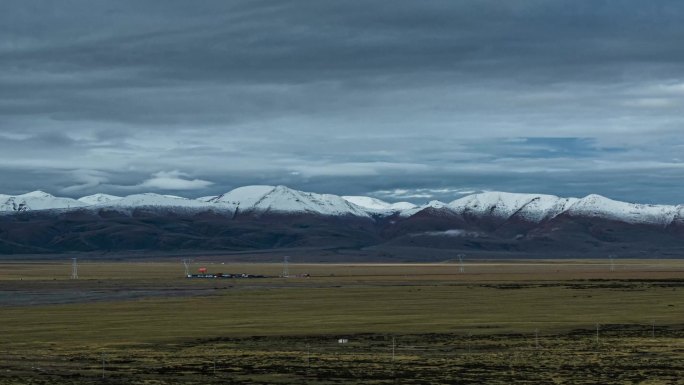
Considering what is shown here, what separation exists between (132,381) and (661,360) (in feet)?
83.8

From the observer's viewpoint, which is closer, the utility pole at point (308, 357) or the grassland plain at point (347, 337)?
the grassland plain at point (347, 337)

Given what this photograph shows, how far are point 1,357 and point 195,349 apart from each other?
10.6 metres

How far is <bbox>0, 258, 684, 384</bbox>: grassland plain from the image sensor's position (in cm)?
4956

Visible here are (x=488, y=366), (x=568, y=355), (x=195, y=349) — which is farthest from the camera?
(x=195, y=349)

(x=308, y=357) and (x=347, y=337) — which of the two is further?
(x=347, y=337)

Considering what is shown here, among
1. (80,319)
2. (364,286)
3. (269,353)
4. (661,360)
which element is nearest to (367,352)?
(269,353)

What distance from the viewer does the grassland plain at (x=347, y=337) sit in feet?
163

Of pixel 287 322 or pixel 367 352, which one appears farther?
pixel 287 322

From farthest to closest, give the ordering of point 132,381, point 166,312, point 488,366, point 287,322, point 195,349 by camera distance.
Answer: point 166,312
point 287,322
point 195,349
point 488,366
point 132,381

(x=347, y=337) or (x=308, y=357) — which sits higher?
(x=347, y=337)

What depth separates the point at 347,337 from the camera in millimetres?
69000

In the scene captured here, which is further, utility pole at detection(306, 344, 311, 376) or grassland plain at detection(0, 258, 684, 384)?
utility pole at detection(306, 344, 311, 376)

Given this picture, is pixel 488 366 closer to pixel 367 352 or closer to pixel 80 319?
pixel 367 352

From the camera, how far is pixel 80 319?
85125 mm
